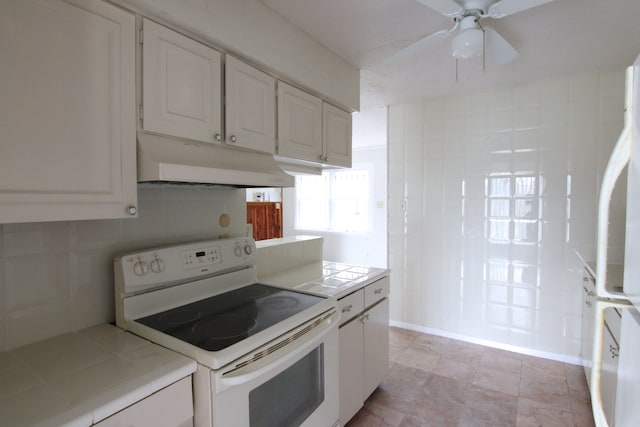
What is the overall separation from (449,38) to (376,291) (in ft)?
5.37

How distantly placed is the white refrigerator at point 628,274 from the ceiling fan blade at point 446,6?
0.73 m

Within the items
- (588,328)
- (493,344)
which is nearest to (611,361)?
(588,328)

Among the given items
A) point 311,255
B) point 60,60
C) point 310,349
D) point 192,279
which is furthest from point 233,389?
point 311,255

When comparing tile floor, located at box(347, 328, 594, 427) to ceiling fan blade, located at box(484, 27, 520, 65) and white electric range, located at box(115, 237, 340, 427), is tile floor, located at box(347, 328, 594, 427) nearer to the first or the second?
white electric range, located at box(115, 237, 340, 427)

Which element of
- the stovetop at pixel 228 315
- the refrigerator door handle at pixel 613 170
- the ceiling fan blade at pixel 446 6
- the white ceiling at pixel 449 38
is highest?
the white ceiling at pixel 449 38

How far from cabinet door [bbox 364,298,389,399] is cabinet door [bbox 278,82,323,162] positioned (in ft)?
3.48

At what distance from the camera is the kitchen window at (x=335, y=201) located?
5586 mm

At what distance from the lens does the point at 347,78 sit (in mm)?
2264

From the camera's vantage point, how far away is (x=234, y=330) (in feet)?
3.85

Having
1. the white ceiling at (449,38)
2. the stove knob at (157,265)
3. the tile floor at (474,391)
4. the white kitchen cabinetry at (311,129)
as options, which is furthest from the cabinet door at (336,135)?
the tile floor at (474,391)

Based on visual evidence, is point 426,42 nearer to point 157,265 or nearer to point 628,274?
point 628,274

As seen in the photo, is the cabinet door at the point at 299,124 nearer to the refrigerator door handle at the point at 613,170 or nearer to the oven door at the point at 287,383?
the oven door at the point at 287,383

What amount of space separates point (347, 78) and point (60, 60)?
172cm

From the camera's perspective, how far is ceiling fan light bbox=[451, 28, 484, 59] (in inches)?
54.6
